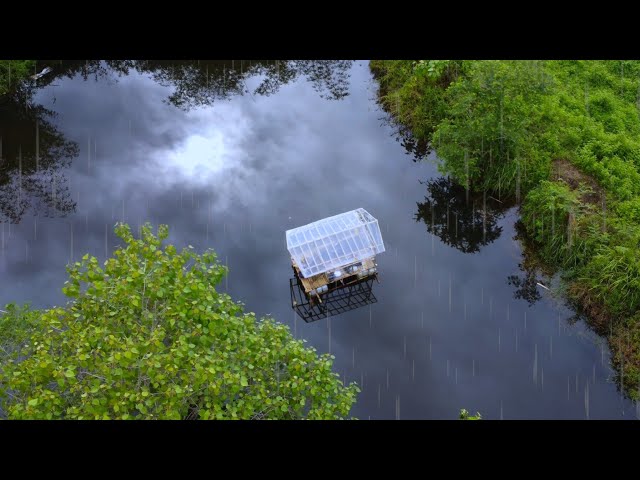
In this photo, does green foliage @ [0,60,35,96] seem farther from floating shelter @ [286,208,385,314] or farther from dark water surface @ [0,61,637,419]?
floating shelter @ [286,208,385,314]

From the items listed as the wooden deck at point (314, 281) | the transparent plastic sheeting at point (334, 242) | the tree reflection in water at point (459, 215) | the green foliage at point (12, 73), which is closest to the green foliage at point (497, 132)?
the tree reflection in water at point (459, 215)

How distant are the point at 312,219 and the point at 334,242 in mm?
2759

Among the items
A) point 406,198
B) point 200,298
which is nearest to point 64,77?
point 406,198

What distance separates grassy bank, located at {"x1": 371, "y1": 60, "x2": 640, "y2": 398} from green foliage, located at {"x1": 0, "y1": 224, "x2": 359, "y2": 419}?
36.8 feet

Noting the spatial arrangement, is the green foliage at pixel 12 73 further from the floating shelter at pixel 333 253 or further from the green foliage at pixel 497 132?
the green foliage at pixel 497 132

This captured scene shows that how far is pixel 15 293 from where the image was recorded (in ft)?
76.9

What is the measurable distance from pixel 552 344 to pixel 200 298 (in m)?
12.8

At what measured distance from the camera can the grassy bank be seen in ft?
73.2

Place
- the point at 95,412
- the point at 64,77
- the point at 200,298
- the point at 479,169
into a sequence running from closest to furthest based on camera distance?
the point at 95,412
the point at 200,298
the point at 479,169
the point at 64,77

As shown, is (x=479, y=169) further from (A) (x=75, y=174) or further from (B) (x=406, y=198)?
(A) (x=75, y=174)

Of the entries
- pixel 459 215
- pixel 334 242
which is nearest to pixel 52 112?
pixel 334 242

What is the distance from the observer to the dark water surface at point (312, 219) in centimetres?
2156

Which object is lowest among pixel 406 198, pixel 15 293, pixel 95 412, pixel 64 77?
pixel 95 412

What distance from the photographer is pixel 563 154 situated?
1057 inches
